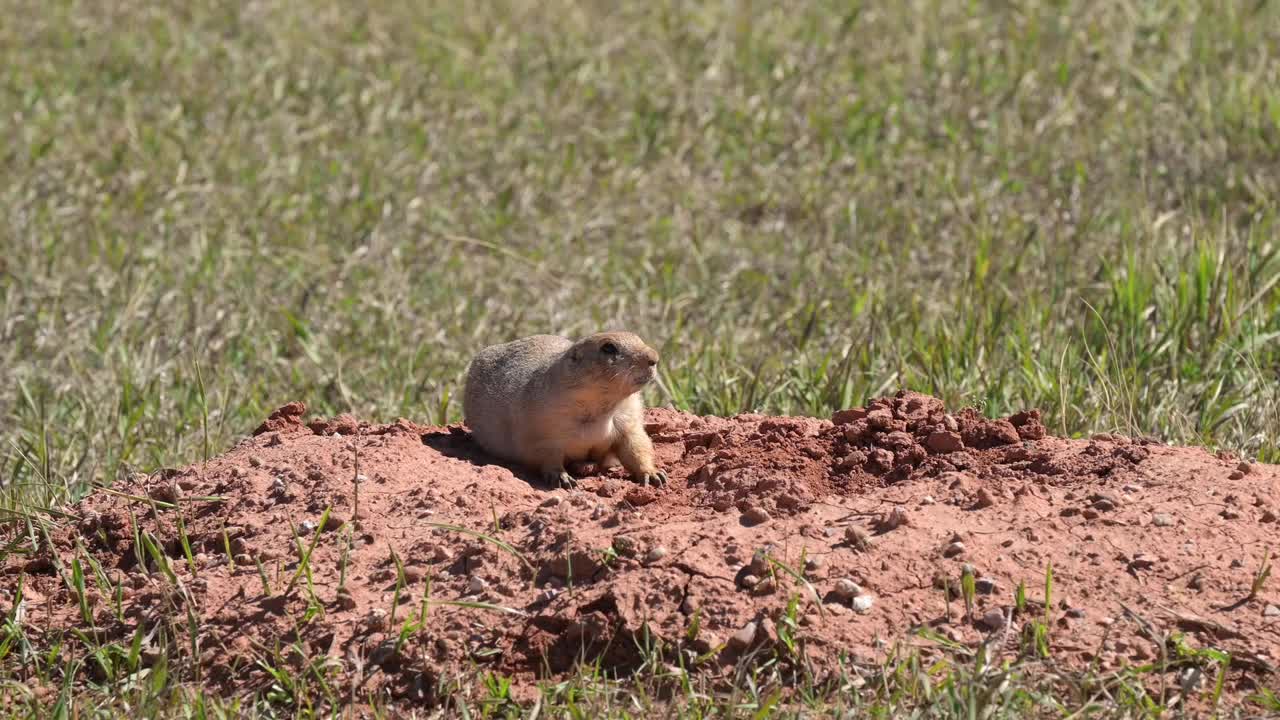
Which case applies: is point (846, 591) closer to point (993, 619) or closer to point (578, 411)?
point (993, 619)

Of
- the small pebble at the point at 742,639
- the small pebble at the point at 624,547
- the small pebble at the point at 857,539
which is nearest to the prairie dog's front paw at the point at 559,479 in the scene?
the small pebble at the point at 624,547

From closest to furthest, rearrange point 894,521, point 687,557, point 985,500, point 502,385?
point 687,557 → point 894,521 → point 985,500 → point 502,385

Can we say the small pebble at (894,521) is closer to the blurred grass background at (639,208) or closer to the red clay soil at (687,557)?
the red clay soil at (687,557)

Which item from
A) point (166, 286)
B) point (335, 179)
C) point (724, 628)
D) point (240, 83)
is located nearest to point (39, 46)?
point (240, 83)

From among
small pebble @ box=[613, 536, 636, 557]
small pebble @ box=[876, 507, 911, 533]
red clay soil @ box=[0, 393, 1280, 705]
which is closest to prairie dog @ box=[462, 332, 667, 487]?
red clay soil @ box=[0, 393, 1280, 705]

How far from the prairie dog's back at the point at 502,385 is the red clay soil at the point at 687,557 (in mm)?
229

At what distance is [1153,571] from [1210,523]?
11.2 inches

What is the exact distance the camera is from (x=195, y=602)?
14.4 ft

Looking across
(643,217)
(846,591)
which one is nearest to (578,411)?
(846,591)

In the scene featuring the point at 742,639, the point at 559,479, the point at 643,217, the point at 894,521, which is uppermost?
the point at 894,521

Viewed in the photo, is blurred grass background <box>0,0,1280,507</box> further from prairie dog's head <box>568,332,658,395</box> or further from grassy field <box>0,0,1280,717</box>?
prairie dog's head <box>568,332,658,395</box>

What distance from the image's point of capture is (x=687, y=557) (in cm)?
424

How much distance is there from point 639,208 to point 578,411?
13.6 ft

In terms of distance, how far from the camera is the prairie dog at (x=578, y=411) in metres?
5.05
